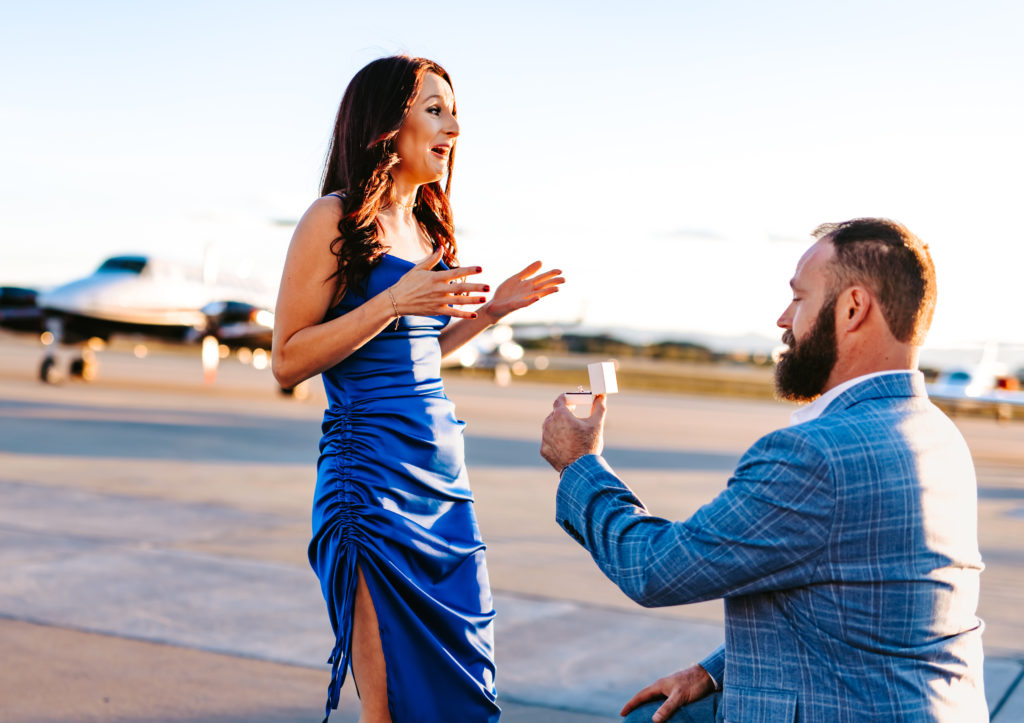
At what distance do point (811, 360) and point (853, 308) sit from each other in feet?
0.39

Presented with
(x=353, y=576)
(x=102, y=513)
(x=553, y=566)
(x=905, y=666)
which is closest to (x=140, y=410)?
(x=102, y=513)

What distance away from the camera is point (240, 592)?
17.1 feet

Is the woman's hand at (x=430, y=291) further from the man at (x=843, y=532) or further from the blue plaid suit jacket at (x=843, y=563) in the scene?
the blue plaid suit jacket at (x=843, y=563)

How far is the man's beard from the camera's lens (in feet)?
5.41

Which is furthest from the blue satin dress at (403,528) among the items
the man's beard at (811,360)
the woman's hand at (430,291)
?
the man's beard at (811,360)

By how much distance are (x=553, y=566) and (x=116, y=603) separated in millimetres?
2613

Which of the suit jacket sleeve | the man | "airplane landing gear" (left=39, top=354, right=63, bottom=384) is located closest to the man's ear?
the man

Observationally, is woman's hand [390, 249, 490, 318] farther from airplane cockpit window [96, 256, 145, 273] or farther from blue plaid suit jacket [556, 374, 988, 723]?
airplane cockpit window [96, 256, 145, 273]

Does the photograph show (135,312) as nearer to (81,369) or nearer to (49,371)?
(49,371)

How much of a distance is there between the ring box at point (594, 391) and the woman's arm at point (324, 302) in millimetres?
403

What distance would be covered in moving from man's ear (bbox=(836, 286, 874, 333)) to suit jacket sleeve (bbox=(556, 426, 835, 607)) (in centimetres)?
22

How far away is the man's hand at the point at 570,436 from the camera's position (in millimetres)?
1745

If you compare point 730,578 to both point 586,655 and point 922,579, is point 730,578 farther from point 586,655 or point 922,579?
point 586,655

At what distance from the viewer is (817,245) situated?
1705mm
